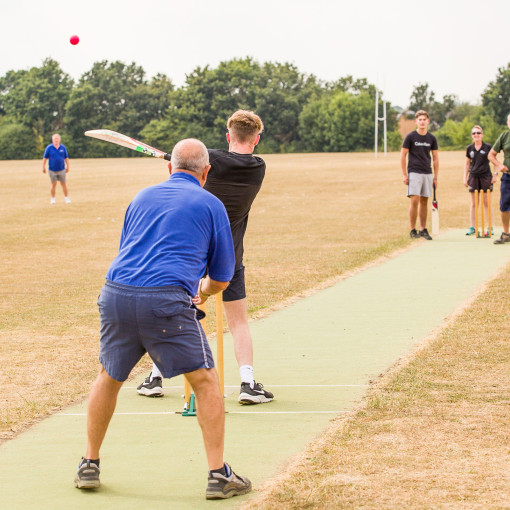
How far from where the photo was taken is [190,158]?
4746 millimetres

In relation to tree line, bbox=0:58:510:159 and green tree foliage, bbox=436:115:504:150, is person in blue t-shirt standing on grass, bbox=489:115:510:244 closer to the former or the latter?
green tree foliage, bbox=436:115:504:150

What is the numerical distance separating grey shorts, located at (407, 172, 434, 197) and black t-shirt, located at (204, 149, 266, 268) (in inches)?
428

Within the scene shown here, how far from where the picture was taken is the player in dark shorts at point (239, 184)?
615cm

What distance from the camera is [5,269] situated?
611 inches

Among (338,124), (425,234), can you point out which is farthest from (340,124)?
(425,234)

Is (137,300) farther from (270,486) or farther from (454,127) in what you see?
(454,127)

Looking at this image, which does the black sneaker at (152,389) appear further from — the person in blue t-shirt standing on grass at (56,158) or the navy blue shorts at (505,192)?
the person in blue t-shirt standing on grass at (56,158)

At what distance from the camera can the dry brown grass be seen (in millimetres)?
4449

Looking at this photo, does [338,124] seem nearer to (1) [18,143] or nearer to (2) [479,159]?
(1) [18,143]

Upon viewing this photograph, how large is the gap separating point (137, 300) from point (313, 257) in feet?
37.6

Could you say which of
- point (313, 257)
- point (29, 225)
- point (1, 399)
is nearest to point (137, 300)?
point (1, 399)

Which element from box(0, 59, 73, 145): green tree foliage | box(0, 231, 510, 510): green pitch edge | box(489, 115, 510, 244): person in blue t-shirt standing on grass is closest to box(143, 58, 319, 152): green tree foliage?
box(0, 59, 73, 145): green tree foliage

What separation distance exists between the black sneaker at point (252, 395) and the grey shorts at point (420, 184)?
10869 millimetres

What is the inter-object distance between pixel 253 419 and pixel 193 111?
3607 inches
